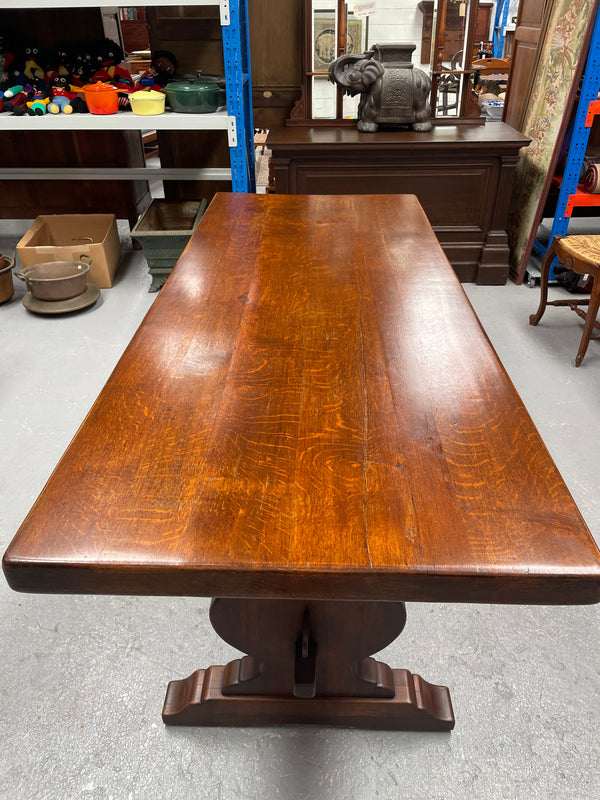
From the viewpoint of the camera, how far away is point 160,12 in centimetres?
343

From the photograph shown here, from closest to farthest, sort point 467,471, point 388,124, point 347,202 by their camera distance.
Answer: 1. point 467,471
2. point 347,202
3. point 388,124

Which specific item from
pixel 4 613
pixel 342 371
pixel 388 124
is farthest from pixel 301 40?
pixel 4 613

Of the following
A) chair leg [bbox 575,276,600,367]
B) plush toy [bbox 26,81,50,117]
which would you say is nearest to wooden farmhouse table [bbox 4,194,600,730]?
chair leg [bbox 575,276,600,367]

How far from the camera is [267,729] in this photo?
1.41 metres

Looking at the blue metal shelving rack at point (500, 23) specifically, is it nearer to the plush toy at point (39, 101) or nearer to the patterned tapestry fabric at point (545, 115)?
the patterned tapestry fabric at point (545, 115)

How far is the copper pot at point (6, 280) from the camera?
10.8 feet

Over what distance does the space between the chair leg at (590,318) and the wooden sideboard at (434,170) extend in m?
0.94

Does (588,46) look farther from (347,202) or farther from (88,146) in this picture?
(88,146)

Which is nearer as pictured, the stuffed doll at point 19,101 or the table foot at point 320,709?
the table foot at point 320,709

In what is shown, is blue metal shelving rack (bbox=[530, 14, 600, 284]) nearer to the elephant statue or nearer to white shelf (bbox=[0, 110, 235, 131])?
the elephant statue

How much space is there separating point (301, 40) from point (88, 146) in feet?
5.22

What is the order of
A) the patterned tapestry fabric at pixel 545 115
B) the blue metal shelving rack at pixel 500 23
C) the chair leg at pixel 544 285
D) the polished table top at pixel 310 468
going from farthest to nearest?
the blue metal shelving rack at pixel 500 23 → the patterned tapestry fabric at pixel 545 115 → the chair leg at pixel 544 285 → the polished table top at pixel 310 468

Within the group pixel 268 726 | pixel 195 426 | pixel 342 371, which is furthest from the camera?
pixel 268 726

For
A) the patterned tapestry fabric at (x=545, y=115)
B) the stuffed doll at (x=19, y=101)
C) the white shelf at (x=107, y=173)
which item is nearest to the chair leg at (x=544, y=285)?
the patterned tapestry fabric at (x=545, y=115)
